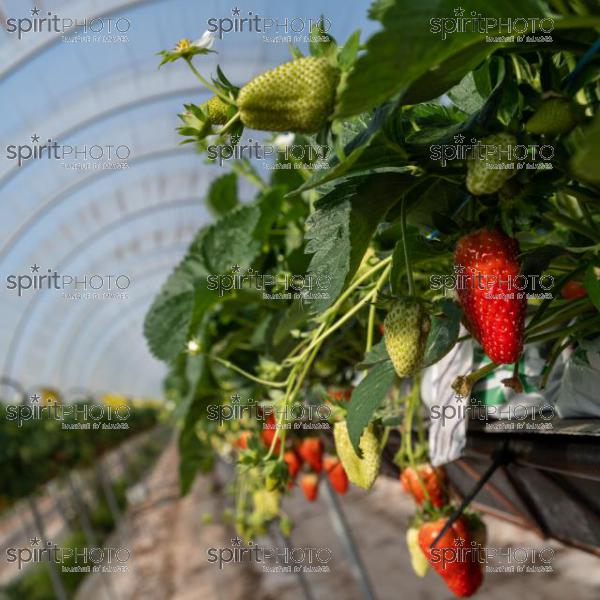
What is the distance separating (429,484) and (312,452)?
666mm

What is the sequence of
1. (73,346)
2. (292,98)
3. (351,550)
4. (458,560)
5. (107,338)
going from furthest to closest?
(107,338) → (73,346) → (351,550) → (458,560) → (292,98)

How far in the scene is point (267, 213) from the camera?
109cm

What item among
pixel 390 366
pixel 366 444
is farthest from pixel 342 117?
pixel 366 444

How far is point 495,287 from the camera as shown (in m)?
0.46

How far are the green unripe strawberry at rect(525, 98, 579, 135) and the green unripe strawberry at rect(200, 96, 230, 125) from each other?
0.57ft

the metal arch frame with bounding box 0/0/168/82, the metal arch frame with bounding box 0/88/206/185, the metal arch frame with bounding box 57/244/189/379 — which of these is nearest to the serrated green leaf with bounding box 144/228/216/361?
the metal arch frame with bounding box 0/0/168/82

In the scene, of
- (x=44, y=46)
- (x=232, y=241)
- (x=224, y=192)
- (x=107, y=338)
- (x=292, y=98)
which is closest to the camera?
(x=292, y=98)

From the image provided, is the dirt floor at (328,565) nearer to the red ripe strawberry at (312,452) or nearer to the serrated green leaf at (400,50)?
the red ripe strawberry at (312,452)

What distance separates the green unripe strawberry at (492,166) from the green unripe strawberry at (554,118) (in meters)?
0.02

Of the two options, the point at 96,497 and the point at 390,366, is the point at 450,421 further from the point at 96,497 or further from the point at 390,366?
the point at 96,497

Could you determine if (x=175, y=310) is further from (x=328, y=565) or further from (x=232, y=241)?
(x=328, y=565)

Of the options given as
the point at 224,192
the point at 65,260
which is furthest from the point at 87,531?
the point at 224,192

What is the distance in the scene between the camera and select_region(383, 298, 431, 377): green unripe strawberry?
1.47 feet

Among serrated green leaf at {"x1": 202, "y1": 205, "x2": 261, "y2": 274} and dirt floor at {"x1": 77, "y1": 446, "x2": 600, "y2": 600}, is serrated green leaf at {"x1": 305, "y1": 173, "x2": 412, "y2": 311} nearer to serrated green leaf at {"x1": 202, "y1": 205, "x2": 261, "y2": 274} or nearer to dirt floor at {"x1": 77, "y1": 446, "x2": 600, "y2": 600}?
serrated green leaf at {"x1": 202, "y1": 205, "x2": 261, "y2": 274}
